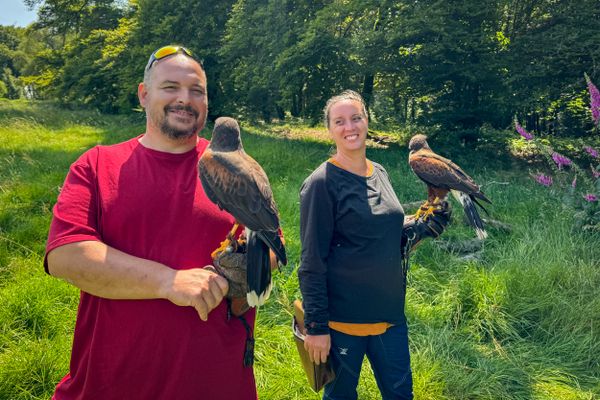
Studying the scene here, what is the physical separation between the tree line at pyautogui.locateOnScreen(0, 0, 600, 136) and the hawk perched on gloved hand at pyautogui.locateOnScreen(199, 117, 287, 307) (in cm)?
1053

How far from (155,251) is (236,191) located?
1.48 ft

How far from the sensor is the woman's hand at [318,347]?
87.5 inches

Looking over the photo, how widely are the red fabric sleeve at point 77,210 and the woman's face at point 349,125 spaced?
4.37 feet

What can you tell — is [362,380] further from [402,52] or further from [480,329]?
[402,52]

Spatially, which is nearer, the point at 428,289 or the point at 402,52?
the point at 428,289

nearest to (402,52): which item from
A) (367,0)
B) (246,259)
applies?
(367,0)

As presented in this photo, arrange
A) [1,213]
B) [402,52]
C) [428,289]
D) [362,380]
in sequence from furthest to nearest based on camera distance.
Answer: [402,52], [1,213], [428,289], [362,380]

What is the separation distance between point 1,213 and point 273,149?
7079 mm

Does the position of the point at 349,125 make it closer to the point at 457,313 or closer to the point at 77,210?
the point at 77,210

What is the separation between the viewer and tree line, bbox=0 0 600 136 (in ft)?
35.0

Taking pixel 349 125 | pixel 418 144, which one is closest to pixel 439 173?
pixel 418 144

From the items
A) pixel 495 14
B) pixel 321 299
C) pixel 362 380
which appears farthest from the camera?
pixel 495 14

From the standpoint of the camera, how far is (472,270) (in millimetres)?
4781

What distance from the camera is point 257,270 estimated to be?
1.59 meters
